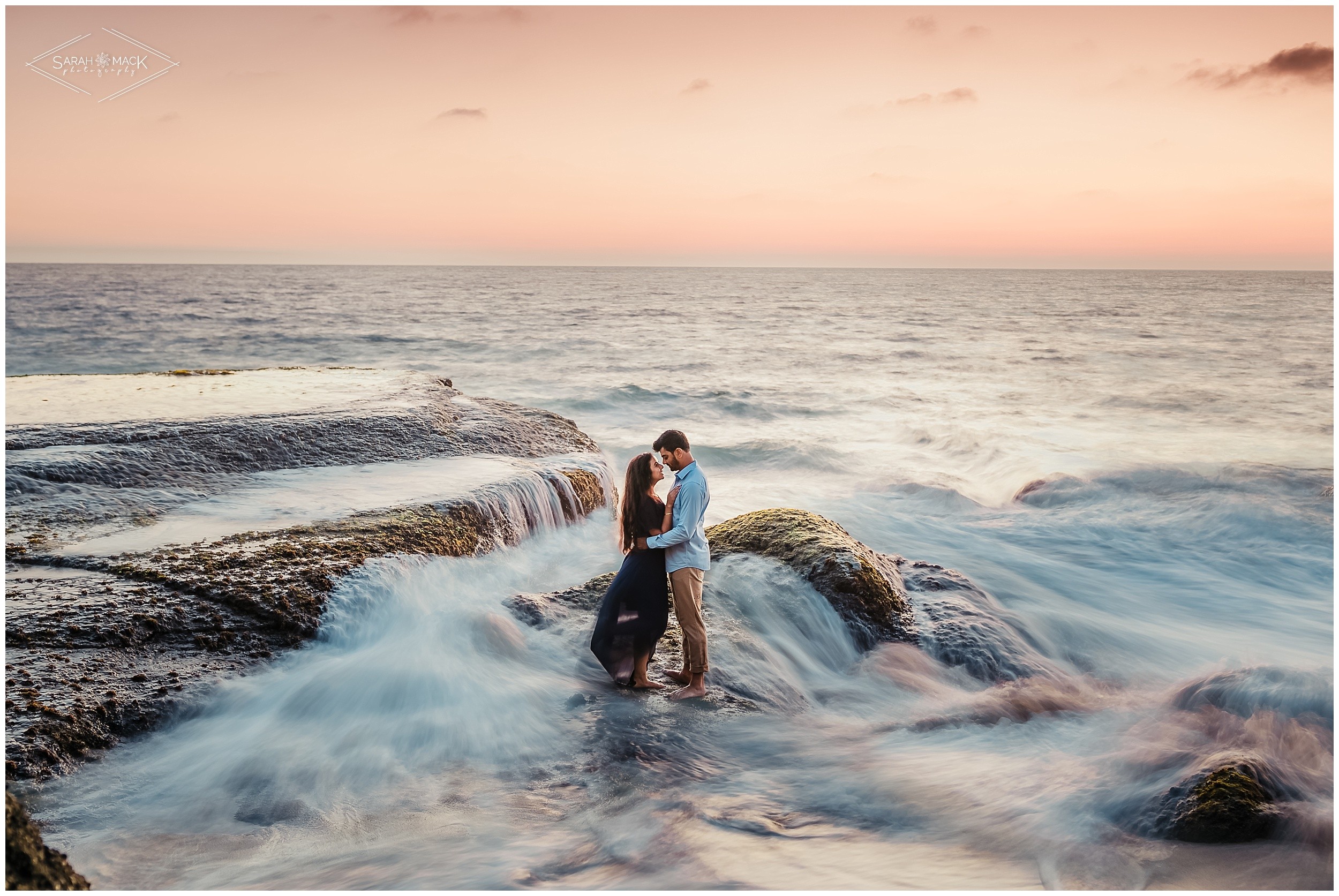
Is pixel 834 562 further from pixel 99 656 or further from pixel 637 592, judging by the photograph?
pixel 99 656

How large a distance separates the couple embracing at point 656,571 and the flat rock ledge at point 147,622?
95.8 inches

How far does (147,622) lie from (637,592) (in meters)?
3.63

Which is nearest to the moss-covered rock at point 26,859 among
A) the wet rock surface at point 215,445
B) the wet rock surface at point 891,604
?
the wet rock surface at point 891,604

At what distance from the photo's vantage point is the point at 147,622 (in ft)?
19.8

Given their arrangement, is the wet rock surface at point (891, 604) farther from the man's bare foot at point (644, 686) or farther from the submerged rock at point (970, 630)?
the man's bare foot at point (644, 686)

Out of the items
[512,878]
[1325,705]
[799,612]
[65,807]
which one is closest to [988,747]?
[799,612]

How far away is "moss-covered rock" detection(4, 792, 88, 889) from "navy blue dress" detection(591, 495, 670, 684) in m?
3.80

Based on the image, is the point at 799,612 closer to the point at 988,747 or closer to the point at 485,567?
the point at 988,747

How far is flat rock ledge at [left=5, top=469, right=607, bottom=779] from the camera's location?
5.19 m

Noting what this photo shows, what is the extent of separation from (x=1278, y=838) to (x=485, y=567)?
6702 mm

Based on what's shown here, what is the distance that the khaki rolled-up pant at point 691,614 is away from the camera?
20.7 feet

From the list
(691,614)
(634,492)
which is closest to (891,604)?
(691,614)

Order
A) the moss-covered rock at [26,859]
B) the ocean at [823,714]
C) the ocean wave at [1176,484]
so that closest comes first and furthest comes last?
1. the moss-covered rock at [26,859]
2. the ocean at [823,714]
3. the ocean wave at [1176,484]

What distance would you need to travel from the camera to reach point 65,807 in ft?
15.6
